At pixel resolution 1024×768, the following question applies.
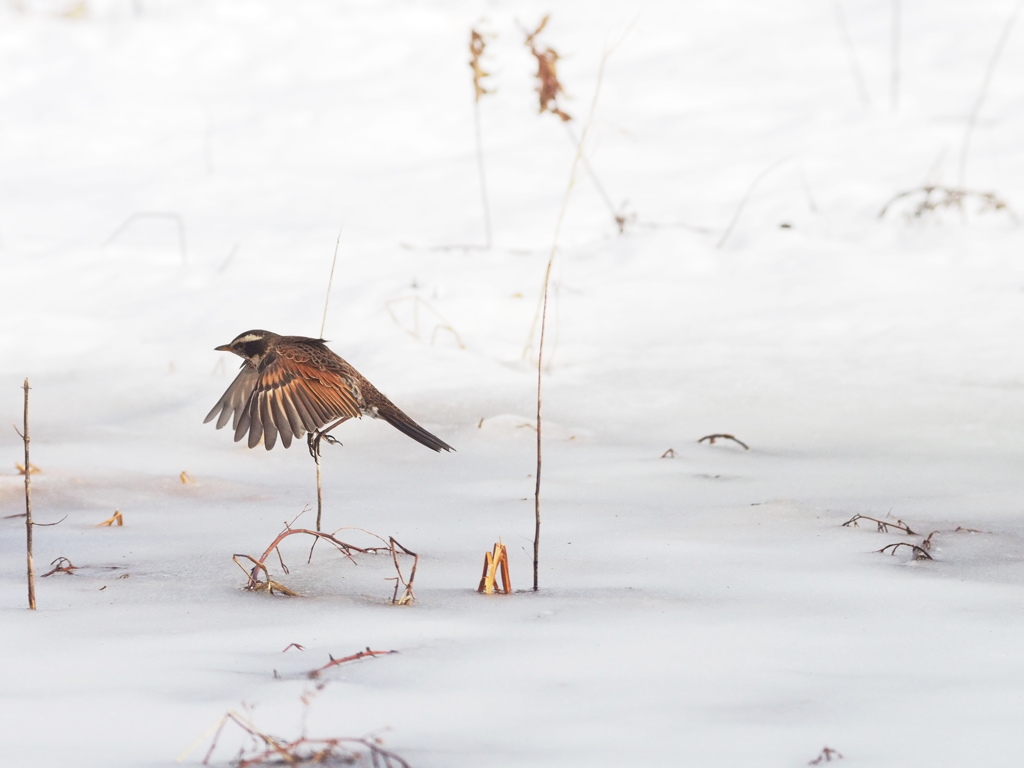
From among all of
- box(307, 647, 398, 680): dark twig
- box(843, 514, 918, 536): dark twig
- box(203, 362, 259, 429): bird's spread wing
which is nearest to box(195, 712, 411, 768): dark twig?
box(307, 647, 398, 680): dark twig

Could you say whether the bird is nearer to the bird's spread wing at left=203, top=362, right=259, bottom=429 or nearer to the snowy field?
the bird's spread wing at left=203, top=362, right=259, bottom=429

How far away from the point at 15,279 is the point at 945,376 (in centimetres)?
468

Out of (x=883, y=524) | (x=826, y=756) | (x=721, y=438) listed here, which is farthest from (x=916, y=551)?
(x=721, y=438)

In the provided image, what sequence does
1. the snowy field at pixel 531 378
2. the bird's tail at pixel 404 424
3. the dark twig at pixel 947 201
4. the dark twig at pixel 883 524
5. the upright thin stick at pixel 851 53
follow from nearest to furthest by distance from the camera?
1. the snowy field at pixel 531 378
2. the dark twig at pixel 883 524
3. the bird's tail at pixel 404 424
4. the dark twig at pixel 947 201
5. the upright thin stick at pixel 851 53

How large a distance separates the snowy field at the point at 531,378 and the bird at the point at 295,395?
226 mm

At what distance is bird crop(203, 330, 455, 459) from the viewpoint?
3010 mm

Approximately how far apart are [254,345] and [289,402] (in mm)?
384

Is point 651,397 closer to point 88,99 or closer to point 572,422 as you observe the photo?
point 572,422

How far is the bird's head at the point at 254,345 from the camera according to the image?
3295 millimetres

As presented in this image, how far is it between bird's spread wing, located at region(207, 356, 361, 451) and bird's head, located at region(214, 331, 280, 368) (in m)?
0.10

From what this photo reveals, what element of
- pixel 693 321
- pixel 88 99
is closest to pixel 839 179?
pixel 693 321

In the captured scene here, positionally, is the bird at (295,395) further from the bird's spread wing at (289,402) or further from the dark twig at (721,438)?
the dark twig at (721,438)

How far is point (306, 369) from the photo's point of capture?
315cm

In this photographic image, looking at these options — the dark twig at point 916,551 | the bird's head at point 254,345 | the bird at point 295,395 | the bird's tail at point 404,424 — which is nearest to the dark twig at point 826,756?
the dark twig at point 916,551
